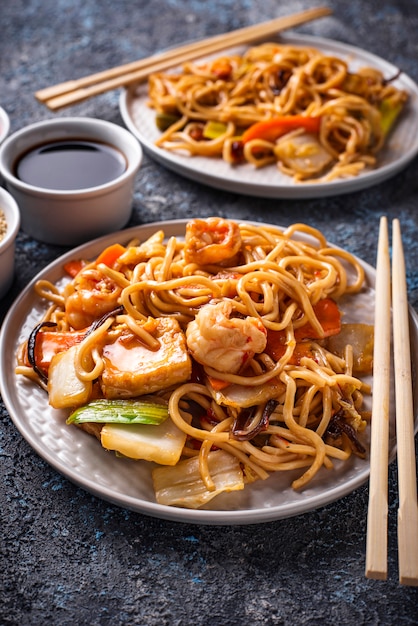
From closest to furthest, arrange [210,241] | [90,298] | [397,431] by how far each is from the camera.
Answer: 1. [397,431]
2. [90,298]
3. [210,241]

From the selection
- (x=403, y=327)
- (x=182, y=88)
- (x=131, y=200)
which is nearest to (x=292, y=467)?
(x=403, y=327)

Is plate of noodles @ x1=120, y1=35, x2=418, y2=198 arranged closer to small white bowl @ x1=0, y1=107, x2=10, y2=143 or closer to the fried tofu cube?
small white bowl @ x1=0, y1=107, x2=10, y2=143

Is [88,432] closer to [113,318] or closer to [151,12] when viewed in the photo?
[113,318]

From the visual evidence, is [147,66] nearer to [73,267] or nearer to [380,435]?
[73,267]

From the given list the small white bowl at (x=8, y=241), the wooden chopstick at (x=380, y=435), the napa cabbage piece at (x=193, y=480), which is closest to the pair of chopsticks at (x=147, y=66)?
the small white bowl at (x=8, y=241)

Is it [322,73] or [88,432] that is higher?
[322,73]

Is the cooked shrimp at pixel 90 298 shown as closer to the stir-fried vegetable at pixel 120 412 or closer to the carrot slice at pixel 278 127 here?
the stir-fried vegetable at pixel 120 412

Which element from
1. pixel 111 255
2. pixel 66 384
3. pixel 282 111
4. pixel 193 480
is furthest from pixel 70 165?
pixel 193 480
